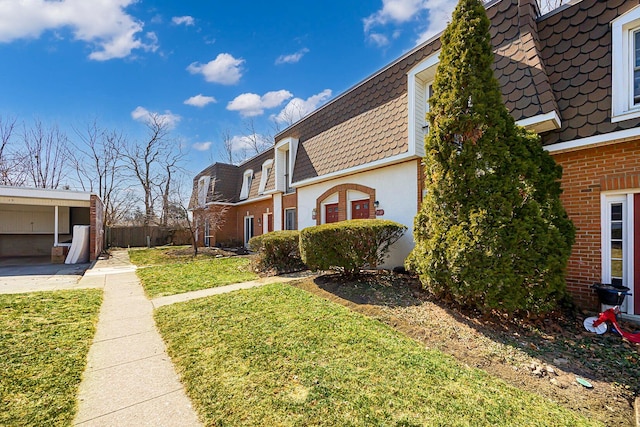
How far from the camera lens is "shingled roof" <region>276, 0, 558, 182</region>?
5.64m

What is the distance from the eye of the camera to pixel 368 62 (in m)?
13.3

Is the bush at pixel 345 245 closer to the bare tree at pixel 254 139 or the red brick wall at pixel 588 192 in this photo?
the red brick wall at pixel 588 192

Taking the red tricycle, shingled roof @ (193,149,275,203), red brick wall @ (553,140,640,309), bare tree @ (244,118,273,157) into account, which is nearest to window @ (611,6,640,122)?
red brick wall @ (553,140,640,309)

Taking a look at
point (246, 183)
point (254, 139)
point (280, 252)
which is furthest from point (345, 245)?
point (254, 139)

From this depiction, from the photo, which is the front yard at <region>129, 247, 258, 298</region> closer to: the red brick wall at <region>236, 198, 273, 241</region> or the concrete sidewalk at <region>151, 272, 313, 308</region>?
the concrete sidewalk at <region>151, 272, 313, 308</region>

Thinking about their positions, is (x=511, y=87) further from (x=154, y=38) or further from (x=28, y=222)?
(x=28, y=222)

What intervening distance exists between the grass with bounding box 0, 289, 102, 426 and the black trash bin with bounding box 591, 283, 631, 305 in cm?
715

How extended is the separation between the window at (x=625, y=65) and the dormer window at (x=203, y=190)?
17540 mm

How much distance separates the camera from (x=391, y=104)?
8562 mm

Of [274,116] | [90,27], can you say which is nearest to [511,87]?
[90,27]

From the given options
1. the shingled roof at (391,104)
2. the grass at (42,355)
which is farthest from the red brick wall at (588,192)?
the grass at (42,355)

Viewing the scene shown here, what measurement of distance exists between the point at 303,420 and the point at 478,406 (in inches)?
63.8

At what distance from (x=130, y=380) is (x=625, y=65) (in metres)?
8.73

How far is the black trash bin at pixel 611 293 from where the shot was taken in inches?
174
